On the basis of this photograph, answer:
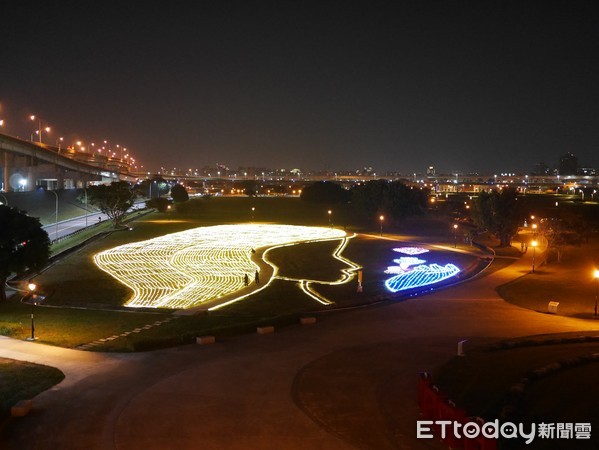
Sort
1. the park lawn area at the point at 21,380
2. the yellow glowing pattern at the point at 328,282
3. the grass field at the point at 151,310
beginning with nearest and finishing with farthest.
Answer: the park lawn area at the point at 21,380 → the grass field at the point at 151,310 → the yellow glowing pattern at the point at 328,282

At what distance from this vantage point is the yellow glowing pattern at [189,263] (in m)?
32.0

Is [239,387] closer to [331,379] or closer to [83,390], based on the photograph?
[331,379]

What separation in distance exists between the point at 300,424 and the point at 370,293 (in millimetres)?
19160

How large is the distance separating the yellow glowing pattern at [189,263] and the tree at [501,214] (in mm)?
13965

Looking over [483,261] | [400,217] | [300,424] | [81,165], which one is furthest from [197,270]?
[81,165]

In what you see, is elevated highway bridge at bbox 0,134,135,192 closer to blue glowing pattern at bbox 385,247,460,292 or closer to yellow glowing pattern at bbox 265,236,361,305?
Result: yellow glowing pattern at bbox 265,236,361,305

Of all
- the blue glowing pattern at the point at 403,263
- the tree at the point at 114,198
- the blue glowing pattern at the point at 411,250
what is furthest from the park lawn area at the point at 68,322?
the tree at the point at 114,198

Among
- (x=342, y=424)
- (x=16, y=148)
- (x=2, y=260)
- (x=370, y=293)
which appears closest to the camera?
(x=342, y=424)

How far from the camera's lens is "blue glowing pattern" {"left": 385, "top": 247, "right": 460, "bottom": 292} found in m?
35.6

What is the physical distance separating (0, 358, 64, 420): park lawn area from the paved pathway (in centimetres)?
36

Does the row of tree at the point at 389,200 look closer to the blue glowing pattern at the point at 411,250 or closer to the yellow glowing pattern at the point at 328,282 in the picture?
the blue glowing pattern at the point at 411,250

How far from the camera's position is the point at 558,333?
21844 millimetres

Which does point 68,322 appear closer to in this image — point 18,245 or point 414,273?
point 18,245

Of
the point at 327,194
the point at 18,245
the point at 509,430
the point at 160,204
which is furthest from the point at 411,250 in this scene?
the point at 327,194
